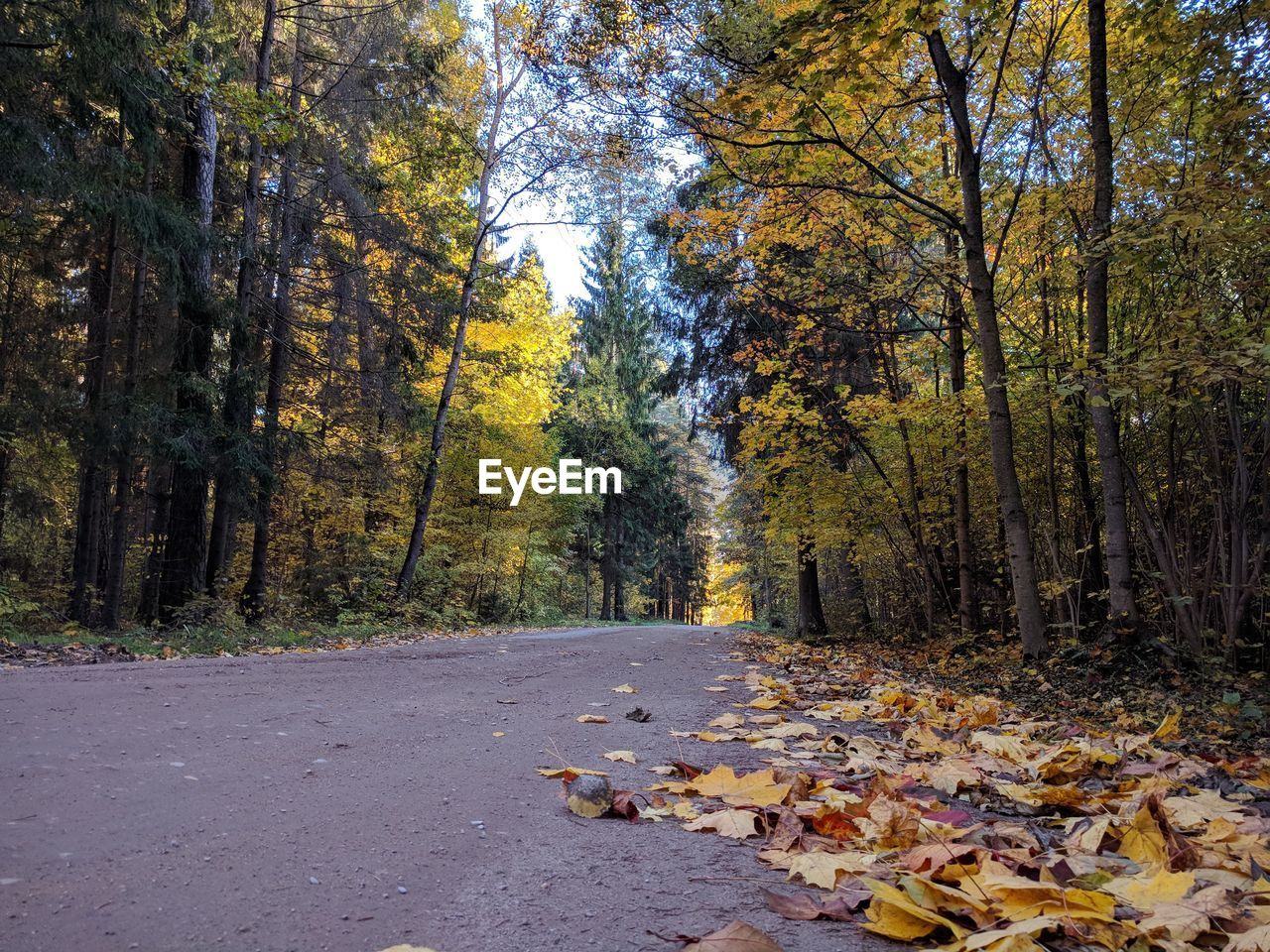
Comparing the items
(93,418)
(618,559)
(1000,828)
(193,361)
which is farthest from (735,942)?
(618,559)

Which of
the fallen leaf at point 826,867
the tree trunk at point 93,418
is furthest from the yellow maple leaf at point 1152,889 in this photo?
the tree trunk at point 93,418

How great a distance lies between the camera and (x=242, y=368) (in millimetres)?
10867

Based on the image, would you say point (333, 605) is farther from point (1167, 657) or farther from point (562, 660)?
point (1167, 657)

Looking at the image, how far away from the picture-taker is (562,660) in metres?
7.07

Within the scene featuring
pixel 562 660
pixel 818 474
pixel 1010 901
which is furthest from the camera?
pixel 818 474

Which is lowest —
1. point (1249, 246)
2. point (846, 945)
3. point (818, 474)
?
point (846, 945)

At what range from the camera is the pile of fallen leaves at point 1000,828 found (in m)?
1.24

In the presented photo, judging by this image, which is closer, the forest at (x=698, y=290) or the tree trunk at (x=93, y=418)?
the forest at (x=698, y=290)

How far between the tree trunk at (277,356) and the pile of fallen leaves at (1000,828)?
377 inches

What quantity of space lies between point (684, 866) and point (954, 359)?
7849 mm

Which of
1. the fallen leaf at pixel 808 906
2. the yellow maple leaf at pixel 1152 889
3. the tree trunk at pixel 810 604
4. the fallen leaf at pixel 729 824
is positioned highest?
the yellow maple leaf at pixel 1152 889

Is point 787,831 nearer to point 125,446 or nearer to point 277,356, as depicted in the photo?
point 125,446

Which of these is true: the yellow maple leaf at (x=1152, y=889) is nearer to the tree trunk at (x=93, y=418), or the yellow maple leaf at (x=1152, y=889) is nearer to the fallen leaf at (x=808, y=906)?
the fallen leaf at (x=808, y=906)

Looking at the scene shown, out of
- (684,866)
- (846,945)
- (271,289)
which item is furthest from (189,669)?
(271,289)
